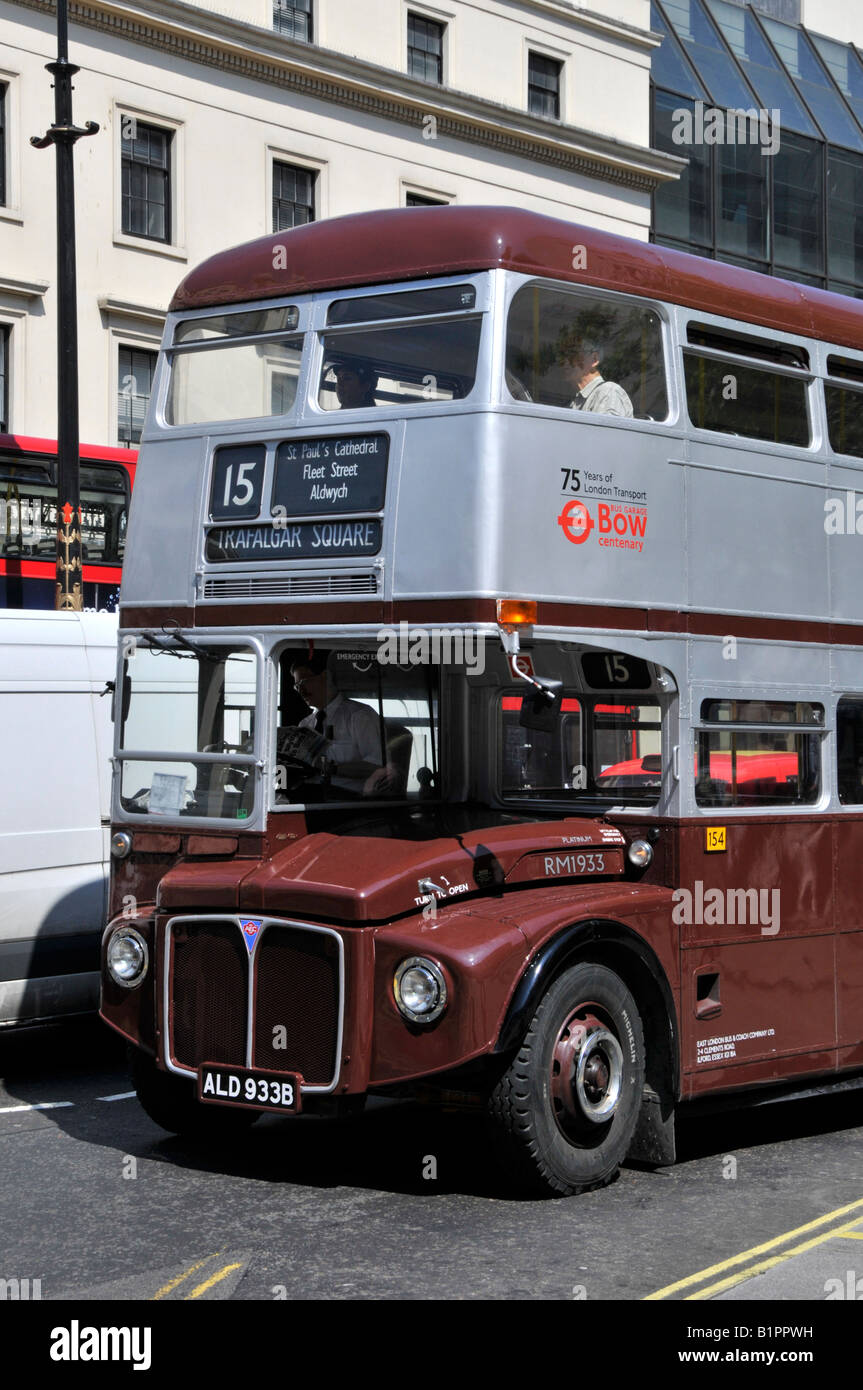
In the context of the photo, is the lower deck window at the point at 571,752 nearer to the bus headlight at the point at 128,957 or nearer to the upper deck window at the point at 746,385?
the upper deck window at the point at 746,385

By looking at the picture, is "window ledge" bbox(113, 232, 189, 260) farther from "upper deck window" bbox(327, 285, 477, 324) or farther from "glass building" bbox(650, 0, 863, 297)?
"upper deck window" bbox(327, 285, 477, 324)

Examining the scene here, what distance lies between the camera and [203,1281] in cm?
607

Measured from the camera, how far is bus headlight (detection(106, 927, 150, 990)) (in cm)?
805

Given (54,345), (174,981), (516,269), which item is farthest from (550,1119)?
(54,345)

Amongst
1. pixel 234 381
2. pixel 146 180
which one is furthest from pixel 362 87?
pixel 234 381

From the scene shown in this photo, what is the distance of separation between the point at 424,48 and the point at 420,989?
30.6 meters

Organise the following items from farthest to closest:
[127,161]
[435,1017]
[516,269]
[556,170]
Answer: [556,170] → [127,161] → [516,269] → [435,1017]

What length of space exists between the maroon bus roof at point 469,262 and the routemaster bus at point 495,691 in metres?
0.02

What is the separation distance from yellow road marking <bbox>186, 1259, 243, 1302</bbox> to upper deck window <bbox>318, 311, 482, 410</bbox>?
3.47m

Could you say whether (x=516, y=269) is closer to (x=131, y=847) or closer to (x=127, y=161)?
(x=131, y=847)

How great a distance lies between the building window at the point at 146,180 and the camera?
30.6m

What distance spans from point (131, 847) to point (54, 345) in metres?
22.2

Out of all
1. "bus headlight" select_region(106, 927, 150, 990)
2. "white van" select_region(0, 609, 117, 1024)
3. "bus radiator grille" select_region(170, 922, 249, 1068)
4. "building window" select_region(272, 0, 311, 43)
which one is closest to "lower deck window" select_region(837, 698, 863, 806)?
"bus radiator grille" select_region(170, 922, 249, 1068)

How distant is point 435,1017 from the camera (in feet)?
23.0
